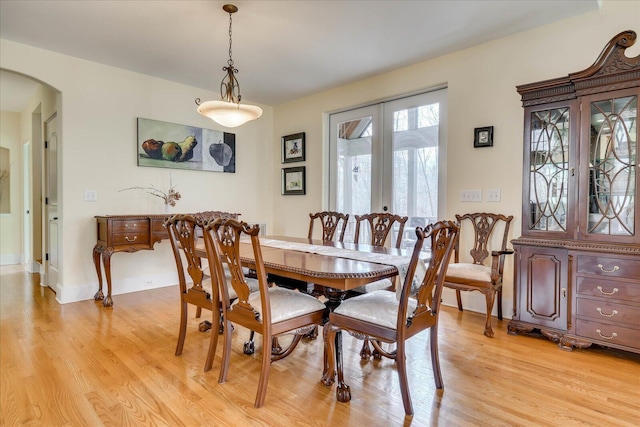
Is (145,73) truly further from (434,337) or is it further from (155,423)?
(434,337)

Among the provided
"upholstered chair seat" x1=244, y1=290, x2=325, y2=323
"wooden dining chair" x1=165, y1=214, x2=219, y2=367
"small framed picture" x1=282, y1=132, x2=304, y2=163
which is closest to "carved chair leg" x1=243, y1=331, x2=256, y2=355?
"wooden dining chair" x1=165, y1=214, x2=219, y2=367

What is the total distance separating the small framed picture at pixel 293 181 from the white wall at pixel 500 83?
1.63 m

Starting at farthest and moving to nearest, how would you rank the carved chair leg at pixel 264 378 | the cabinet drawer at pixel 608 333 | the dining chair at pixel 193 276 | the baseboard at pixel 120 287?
the baseboard at pixel 120 287
the cabinet drawer at pixel 608 333
the dining chair at pixel 193 276
the carved chair leg at pixel 264 378

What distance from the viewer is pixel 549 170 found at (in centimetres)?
279

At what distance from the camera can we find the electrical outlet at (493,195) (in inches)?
128

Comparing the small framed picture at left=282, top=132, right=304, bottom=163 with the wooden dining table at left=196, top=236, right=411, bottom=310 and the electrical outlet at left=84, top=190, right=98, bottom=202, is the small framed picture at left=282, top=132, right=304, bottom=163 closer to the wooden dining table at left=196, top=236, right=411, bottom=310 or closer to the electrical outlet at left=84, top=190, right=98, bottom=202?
the electrical outlet at left=84, top=190, right=98, bottom=202

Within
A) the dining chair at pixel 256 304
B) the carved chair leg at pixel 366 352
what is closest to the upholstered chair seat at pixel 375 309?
the dining chair at pixel 256 304

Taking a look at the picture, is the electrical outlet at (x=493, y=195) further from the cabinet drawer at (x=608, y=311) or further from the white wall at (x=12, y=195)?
the white wall at (x=12, y=195)

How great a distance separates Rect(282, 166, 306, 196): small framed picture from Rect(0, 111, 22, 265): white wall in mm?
4561

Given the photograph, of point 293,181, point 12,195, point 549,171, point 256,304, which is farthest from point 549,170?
point 12,195

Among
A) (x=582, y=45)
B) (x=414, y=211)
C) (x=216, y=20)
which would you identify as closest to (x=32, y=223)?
(x=216, y=20)

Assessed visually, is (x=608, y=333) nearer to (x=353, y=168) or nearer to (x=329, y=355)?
(x=329, y=355)

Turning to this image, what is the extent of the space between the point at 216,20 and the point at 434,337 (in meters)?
2.86

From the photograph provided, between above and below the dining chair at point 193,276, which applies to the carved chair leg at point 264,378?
below
